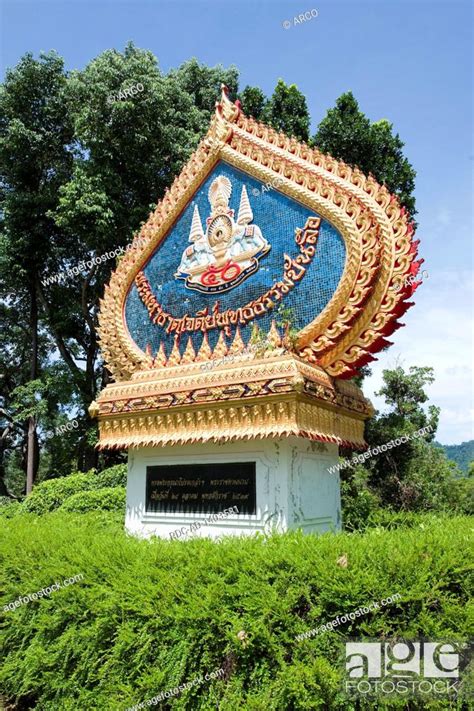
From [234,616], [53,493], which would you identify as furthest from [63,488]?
[234,616]

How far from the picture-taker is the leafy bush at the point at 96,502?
10.8 m

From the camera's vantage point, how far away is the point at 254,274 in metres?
6.91

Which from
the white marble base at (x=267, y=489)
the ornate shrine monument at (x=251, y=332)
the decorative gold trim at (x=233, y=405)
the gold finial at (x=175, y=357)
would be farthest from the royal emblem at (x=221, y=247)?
the white marble base at (x=267, y=489)

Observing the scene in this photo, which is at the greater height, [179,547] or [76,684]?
[179,547]

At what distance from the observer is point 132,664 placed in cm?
396

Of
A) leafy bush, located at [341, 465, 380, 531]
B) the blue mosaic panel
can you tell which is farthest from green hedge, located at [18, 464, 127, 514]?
the blue mosaic panel

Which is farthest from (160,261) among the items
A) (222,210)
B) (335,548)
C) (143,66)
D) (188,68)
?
(188,68)

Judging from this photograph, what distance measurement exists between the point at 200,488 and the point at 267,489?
0.98 m

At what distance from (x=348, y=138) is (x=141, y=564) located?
629 inches

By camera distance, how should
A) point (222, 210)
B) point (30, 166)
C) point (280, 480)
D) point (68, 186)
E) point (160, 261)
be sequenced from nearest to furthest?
point (280, 480) → point (222, 210) → point (160, 261) → point (68, 186) → point (30, 166)

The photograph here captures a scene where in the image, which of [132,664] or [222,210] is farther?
[222,210]

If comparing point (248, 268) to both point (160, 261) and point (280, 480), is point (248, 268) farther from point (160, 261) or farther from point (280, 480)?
point (280, 480)

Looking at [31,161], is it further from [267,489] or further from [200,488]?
[267,489]

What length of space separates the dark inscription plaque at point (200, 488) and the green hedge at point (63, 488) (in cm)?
609
